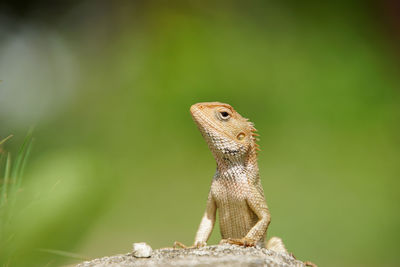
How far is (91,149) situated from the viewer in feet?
23.5

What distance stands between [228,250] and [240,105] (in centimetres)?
461

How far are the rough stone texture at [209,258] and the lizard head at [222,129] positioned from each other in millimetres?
636

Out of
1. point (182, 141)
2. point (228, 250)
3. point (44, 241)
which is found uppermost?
point (182, 141)

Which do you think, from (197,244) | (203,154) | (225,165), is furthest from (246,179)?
(203,154)

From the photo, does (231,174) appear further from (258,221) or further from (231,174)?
(258,221)

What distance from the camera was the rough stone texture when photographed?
6.80ft

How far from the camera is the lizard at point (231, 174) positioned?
2688 millimetres

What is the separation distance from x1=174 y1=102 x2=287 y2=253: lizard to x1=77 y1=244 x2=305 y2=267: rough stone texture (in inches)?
12.8

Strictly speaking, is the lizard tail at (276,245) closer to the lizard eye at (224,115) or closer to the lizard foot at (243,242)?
the lizard foot at (243,242)

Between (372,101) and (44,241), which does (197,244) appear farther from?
(372,101)

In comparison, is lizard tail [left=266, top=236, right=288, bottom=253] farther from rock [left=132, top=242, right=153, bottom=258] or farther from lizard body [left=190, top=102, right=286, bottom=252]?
rock [left=132, top=242, right=153, bottom=258]

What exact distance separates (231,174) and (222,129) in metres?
0.30

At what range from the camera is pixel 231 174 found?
274 centimetres

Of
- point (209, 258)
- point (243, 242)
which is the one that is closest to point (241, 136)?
point (243, 242)
